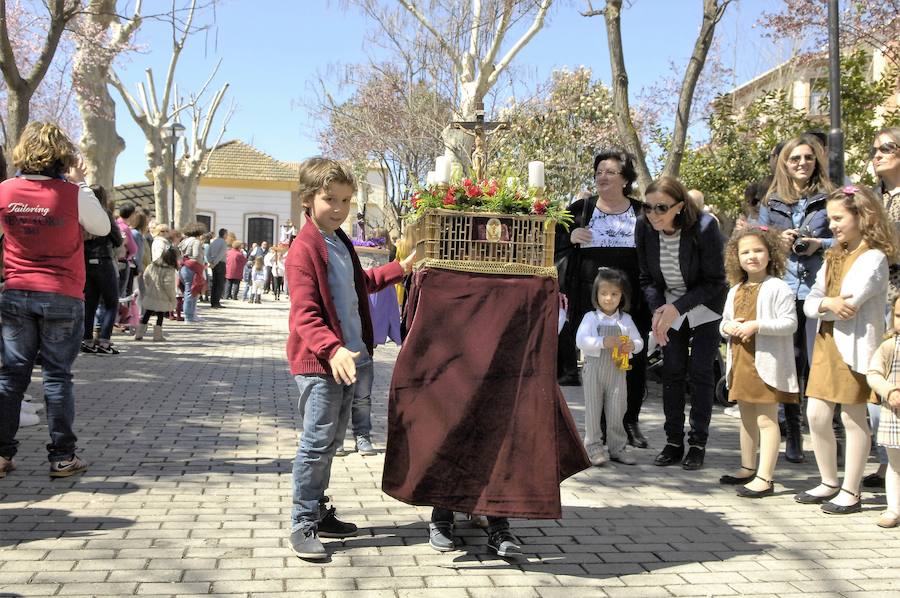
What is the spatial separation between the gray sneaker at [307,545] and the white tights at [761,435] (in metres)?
2.91

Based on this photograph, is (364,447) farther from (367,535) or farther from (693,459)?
(693,459)

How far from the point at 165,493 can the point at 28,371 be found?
1.17 m

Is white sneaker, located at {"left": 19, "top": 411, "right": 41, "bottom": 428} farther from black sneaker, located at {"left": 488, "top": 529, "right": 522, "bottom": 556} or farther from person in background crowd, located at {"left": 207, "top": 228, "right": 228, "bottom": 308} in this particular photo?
person in background crowd, located at {"left": 207, "top": 228, "right": 228, "bottom": 308}

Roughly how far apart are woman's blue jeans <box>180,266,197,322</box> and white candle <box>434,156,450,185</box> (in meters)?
15.3

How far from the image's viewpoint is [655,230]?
6.38 m

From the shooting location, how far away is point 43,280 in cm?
542

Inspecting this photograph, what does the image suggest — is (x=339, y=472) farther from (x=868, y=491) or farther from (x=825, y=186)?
(x=825, y=186)

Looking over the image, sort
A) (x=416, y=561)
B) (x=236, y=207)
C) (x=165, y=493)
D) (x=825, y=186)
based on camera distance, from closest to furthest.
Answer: (x=416, y=561) → (x=165, y=493) → (x=825, y=186) → (x=236, y=207)

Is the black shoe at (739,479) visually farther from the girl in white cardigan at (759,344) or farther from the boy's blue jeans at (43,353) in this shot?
the boy's blue jeans at (43,353)

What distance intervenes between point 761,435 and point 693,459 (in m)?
0.73

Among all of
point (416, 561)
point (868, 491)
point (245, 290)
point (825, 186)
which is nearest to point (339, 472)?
point (416, 561)

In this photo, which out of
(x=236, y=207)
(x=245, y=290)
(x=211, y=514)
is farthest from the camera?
(x=236, y=207)

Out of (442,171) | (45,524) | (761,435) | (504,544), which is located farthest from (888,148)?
(45,524)

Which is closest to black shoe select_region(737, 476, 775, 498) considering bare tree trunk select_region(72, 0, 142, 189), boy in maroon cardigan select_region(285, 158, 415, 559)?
boy in maroon cardigan select_region(285, 158, 415, 559)
